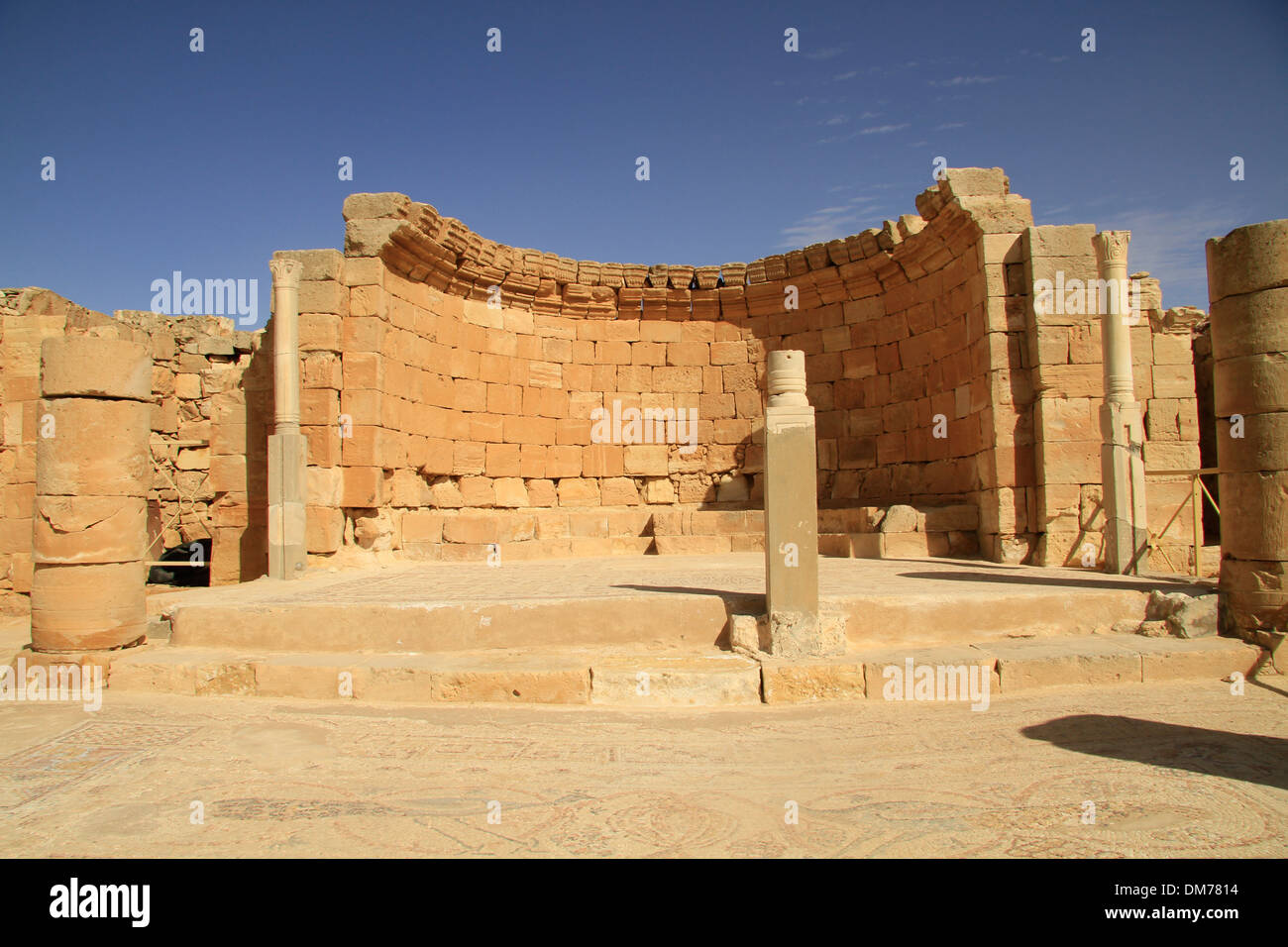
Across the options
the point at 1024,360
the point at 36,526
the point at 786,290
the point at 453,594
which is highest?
the point at 786,290

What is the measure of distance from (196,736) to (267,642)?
1.38m

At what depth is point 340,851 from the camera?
3.00 m

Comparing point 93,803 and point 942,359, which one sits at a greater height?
point 942,359

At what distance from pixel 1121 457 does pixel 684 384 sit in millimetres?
7146

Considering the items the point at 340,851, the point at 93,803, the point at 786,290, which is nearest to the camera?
the point at 340,851

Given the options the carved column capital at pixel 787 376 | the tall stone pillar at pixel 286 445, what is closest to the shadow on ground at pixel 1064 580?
the carved column capital at pixel 787 376

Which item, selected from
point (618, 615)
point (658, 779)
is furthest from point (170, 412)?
point (658, 779)

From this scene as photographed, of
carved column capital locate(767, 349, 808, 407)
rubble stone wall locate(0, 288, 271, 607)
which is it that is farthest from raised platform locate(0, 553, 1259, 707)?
rubble stone wall locate(0, 288, 271, 607)

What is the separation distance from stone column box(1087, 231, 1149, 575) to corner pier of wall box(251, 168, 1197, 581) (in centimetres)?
77

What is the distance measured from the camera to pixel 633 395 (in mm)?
13109

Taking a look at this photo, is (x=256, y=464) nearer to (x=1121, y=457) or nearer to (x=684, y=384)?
(x=684, y=384)

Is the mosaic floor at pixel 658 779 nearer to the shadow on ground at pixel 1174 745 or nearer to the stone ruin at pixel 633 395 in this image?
the shadow on ground at pixel 1174 745
